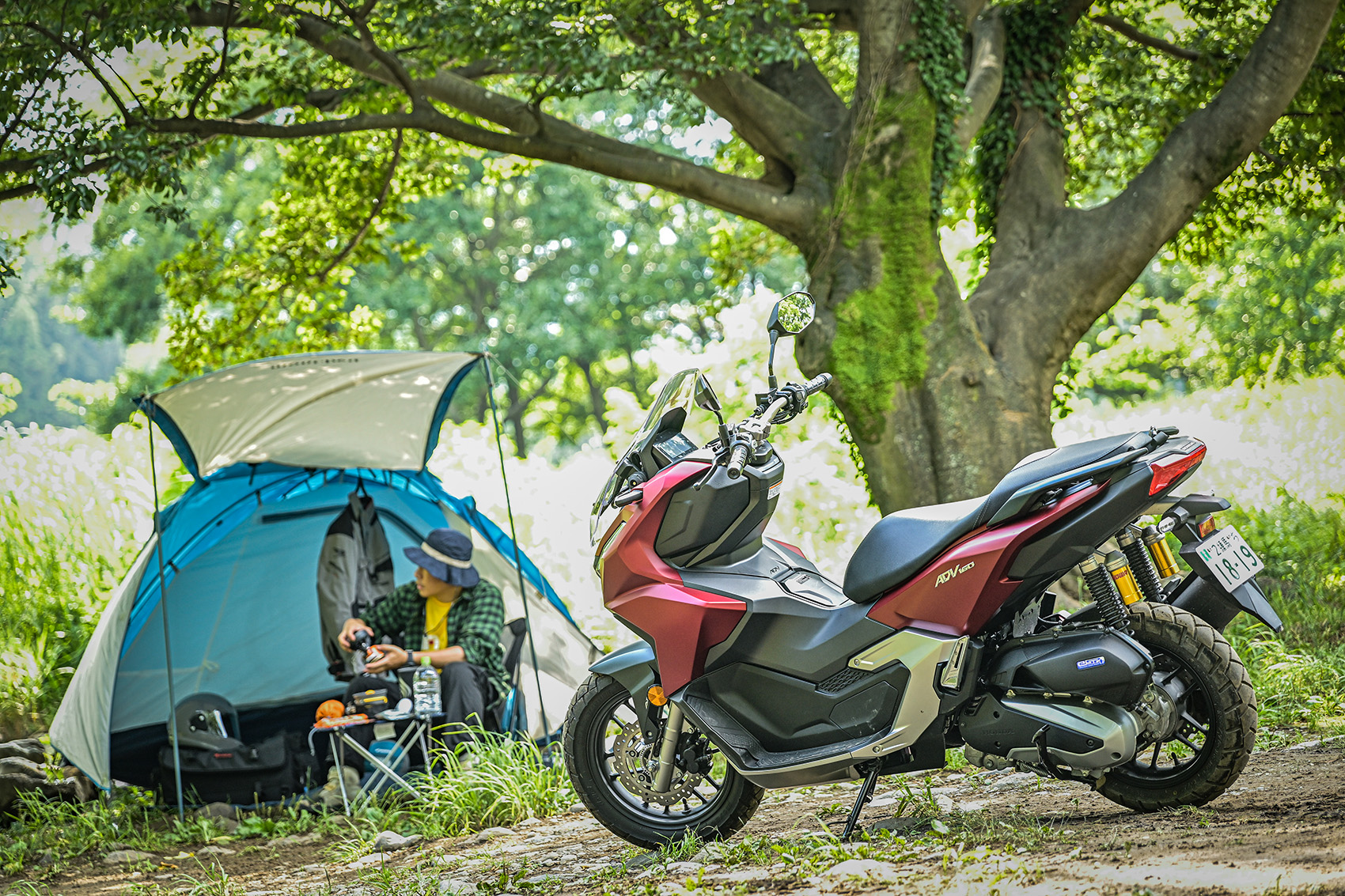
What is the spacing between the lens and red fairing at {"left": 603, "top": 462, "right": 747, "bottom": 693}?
3240 mm

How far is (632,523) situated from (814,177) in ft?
13.5

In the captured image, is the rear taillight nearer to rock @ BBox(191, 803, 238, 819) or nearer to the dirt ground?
the dirt ground

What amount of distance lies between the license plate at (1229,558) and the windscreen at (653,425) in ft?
4.95

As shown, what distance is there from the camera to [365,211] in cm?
908

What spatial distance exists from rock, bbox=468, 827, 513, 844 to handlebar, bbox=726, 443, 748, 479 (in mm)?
1930

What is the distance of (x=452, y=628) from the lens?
5531 millimetres

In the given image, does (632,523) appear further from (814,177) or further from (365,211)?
(365,211)

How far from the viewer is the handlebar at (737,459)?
3080 millimetres

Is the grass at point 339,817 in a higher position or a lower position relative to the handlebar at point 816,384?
lower

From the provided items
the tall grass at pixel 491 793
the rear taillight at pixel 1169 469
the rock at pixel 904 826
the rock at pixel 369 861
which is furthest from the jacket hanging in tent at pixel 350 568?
the rear taillight at pixel 1169 469

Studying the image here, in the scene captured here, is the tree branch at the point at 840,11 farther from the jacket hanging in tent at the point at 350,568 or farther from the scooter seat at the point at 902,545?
the scooter seat at the point at 902,545

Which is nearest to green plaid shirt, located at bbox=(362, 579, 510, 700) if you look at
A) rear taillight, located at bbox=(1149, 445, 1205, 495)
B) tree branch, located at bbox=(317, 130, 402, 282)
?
rear taillight, located at bbox=(1149, 445, 1205, 495)

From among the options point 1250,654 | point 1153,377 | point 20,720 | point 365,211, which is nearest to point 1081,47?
point 1250,654

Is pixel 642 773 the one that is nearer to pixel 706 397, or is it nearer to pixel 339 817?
pixel 706 397
